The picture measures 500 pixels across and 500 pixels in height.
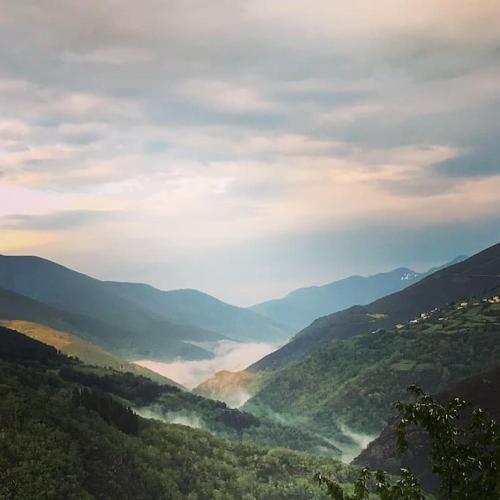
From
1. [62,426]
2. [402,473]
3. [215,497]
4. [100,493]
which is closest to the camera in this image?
[402,473]

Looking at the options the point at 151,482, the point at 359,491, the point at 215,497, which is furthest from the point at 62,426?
the point at 359,491

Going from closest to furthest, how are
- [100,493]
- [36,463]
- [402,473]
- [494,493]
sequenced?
1. [494,493]
2. [402,473]
3. [36,463]
4. [100,493]

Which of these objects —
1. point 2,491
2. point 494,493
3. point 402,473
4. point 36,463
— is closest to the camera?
point 494,493

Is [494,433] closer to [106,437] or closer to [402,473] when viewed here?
[402,473]

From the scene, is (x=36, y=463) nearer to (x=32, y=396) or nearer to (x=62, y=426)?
(x=62, y=426)

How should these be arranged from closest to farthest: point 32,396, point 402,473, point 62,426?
point 402,473, point 62,426, point 32,396

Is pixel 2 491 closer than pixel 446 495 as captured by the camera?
No

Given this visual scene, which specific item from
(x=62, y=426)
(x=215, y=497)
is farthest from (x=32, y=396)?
(x=215, y=497)

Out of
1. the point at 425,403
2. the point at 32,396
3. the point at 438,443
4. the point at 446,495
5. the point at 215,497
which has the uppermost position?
the point at 425,403

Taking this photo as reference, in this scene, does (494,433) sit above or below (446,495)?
above
